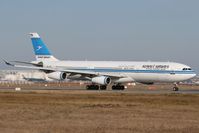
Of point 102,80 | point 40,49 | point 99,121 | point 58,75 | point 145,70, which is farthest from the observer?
point 40,49

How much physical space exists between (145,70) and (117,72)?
4.03m

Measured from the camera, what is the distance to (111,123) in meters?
21.7

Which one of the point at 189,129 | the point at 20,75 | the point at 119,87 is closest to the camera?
the point at 189,129

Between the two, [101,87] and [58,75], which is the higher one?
[58,75]

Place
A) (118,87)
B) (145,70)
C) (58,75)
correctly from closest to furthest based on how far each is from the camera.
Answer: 1. (145,70)
2. (58,75)
3. (118,87)

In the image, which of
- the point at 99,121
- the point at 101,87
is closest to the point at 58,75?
the point at 101,87

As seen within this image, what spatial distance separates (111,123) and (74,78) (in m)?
47.5

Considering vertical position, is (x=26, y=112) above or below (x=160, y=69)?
below

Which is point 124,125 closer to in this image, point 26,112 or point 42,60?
point 26,112

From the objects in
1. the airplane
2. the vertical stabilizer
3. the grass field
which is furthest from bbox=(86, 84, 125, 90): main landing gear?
the grass field

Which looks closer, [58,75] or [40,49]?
[58,75]

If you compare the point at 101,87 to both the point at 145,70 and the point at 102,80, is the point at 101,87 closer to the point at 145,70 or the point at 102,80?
the point at 102,80

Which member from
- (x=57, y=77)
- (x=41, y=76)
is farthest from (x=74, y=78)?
(x=41, y=76)

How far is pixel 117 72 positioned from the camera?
66688mm
